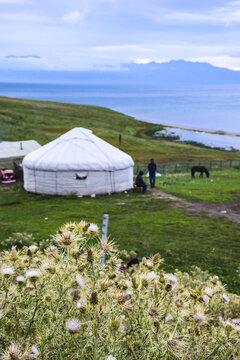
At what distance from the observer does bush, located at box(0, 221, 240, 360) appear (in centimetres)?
175

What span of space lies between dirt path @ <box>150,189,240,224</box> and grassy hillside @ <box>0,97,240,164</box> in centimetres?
2384

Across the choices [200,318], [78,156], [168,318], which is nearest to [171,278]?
[168,318]

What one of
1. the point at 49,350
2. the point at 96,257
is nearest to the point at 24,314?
the point at 49,350

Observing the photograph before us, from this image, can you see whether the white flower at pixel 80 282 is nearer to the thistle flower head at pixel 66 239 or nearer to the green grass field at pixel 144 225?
the thistle flower head at pixel 66 239

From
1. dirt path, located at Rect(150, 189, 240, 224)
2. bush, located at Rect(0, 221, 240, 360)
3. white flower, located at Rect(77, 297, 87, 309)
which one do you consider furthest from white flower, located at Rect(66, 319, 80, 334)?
dirt path, located at Rect(150, 189, 240, 224)

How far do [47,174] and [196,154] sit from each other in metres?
33.3

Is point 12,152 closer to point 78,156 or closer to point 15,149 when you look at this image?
point 15,149

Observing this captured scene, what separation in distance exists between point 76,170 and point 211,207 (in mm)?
6522

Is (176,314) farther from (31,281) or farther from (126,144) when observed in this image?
(126,144)

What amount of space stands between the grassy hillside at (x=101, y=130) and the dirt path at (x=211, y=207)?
78.2ft

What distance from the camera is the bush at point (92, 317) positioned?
1.75 meters

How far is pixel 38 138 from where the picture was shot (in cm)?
5259

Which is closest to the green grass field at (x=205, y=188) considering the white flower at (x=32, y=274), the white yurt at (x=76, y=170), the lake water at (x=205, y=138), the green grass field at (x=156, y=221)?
the green grass field at (x=156, y=221)

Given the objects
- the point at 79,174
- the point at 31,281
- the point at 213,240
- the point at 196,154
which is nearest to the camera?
the point at 31,281
